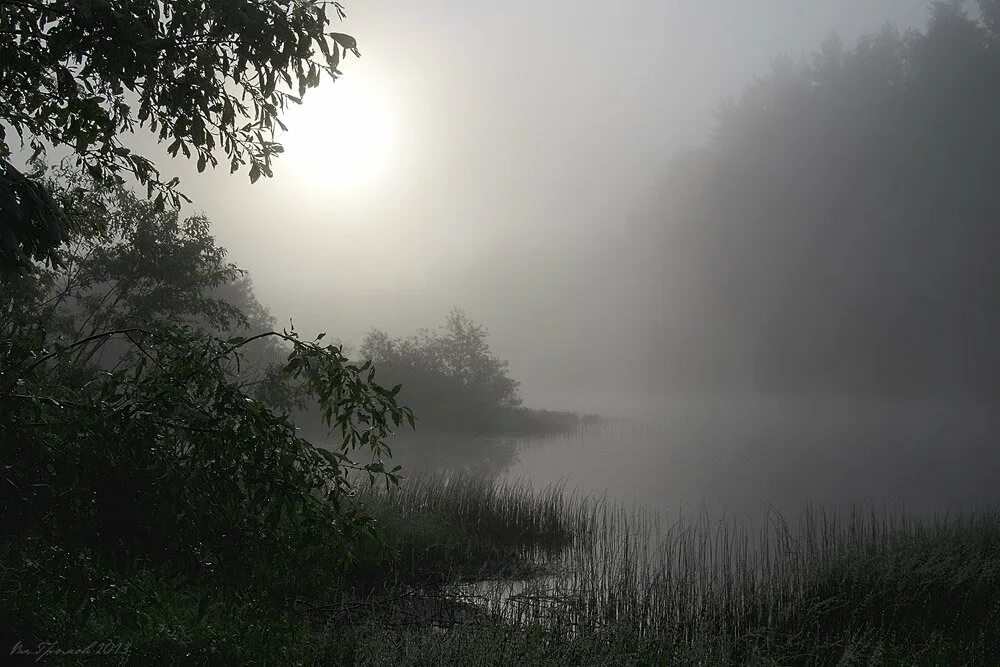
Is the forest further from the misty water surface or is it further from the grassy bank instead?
the misty water surface

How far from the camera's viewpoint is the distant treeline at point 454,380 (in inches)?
1693

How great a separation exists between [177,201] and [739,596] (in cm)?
782

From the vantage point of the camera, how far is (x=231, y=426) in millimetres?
2820

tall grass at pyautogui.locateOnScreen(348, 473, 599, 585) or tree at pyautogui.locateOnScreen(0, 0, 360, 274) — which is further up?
tree at pyautogui.locateOnScreen(0, 0, 360, 274)

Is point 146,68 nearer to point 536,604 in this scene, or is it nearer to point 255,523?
point 255,523

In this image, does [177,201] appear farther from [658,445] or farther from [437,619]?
[658,445]

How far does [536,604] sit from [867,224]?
71.7 meters

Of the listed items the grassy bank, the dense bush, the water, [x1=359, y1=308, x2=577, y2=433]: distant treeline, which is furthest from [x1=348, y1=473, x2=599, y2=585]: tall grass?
[x1=359, y1=308, x2=577, y2=433]: distant treeline

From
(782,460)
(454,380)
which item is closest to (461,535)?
(782,460)

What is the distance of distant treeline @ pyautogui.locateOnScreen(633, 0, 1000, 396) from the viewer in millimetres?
57844

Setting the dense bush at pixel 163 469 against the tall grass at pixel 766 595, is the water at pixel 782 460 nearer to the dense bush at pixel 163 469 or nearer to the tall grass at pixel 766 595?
the tall grass at pixel 766 595

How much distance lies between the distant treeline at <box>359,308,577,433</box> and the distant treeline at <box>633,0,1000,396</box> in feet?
128

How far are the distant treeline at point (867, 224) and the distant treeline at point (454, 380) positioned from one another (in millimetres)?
38868

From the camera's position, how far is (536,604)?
6797mm
